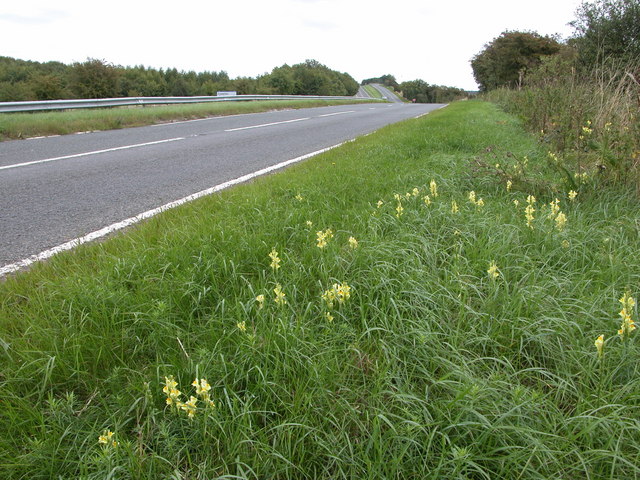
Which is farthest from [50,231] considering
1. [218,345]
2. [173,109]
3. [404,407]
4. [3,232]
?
[173,109]

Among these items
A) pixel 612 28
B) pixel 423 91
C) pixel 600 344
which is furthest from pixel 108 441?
pixel 423 91

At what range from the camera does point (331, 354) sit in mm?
1763

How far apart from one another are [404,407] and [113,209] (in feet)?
11.5

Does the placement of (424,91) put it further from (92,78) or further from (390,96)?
(92,78)

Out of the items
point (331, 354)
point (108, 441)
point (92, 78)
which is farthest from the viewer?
point (92, 78)

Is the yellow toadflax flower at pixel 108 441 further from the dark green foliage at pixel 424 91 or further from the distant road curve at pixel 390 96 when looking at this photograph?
the dark green foliage at pixel 424 91

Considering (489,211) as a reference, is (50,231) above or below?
below

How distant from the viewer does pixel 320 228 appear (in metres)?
3.05

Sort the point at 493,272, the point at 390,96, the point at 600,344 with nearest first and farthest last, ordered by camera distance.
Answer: the point at 600,344 < the point at 493,272 < the point at 390,96

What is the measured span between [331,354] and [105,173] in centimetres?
484

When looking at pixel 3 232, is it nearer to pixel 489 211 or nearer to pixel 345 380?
pixel 345 380

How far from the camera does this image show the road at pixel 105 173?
11.4 ft

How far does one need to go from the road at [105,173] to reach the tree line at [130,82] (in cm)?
2654

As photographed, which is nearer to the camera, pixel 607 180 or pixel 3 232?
pixel 3 232
